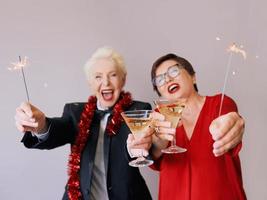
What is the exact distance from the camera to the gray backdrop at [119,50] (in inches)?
71.2

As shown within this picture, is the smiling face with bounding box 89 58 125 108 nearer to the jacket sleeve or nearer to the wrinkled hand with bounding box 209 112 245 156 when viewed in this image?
the jacket sleeve

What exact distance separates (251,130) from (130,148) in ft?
2.74

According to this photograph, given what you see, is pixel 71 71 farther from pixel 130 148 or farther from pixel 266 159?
pixel 266 159

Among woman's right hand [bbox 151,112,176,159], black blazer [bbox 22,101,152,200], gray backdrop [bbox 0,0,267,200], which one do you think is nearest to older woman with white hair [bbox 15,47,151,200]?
black blazer [bbox 22,101,152,200]

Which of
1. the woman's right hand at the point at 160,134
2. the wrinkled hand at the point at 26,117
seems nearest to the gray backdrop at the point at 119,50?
the wrinkled hand at the point at 26,117

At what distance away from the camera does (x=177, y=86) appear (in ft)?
4.18

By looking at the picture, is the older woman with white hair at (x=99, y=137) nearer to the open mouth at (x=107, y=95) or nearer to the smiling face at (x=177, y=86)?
the open mouth at (x=107, y=95)

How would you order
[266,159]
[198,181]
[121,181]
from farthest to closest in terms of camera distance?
[266,159] < [121,181] < [198,181]

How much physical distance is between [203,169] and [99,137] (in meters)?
0.47

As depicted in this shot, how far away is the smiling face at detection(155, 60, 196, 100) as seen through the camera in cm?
127

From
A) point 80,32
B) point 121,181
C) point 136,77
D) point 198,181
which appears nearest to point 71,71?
point 80,32

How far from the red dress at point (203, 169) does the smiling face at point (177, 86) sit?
0.29 feet

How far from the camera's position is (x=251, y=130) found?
1.82 meters

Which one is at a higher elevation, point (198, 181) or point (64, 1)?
point (64, 1)
